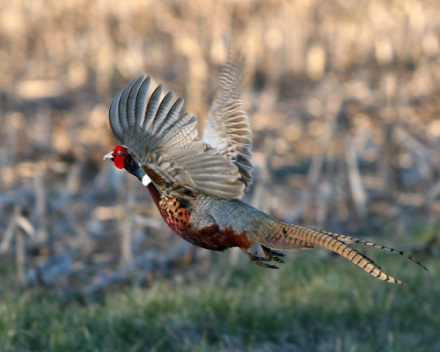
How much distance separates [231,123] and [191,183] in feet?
2.21

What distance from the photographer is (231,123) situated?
3.35 metres

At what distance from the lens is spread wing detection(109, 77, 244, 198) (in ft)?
8.69

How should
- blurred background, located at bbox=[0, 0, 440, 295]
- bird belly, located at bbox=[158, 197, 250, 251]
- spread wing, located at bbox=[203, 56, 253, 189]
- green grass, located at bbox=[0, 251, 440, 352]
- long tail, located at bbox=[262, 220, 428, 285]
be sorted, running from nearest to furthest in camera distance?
1. long tail, located at bbox=[262, 220, 428, 285]
2. bird belly, located at bbox=[158, 197, 250, 251]
3. spread wing, located at bbox=[203, 56, 253, 189]
4. green grass, located at bbox=[0, 251, 440, 352]
5. blurred background, located at bbox=[0, 0, 440, 295]

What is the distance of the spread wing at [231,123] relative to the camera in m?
3.29

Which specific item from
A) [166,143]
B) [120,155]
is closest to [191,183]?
[166,143]

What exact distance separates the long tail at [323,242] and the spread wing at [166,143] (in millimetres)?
242

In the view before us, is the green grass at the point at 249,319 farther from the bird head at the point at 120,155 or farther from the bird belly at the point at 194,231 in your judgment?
the bird head at the point at 120,155

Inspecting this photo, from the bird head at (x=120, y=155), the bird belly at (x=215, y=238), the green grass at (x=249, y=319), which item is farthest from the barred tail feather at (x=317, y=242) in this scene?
the green grass at (x=249, y=319)

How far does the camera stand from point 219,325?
4.30 m

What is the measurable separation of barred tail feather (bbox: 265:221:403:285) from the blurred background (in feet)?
9.34

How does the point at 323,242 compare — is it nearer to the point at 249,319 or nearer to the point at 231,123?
the point at 231,123

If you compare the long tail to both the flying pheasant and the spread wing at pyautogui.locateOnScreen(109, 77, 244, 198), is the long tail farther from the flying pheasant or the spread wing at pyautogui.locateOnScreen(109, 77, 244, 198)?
the spread wing at pyautogui.locateOnScreen(109, 77, 244, 198)

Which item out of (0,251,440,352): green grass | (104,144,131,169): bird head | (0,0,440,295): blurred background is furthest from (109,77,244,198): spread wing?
(0,0,440,295): blurred background

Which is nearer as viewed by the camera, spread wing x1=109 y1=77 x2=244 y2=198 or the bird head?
spread wing x1=109 y1=77 x2=244 y2=198
